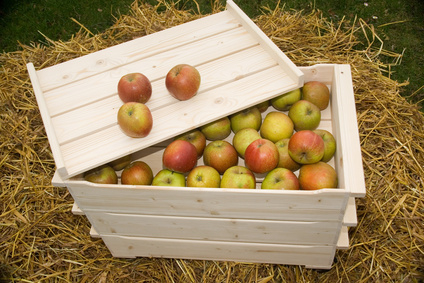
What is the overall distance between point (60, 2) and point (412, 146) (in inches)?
160

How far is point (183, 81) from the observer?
2.31 metres

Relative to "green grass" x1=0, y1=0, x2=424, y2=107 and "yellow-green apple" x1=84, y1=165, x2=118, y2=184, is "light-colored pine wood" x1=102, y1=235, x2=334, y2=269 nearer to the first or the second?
"yellow-green apple" x1=84, y1=165, x2=118, y2=184

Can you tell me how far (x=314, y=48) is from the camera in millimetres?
3812

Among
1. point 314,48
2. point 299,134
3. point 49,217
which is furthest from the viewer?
point 314,48

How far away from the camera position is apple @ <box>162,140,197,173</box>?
236 centimetres

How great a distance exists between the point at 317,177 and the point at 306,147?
0.17m

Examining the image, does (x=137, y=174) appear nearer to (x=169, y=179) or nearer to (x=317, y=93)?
(x=169, y=179)

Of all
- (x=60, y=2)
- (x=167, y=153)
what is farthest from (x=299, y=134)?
(x=60, y=2)

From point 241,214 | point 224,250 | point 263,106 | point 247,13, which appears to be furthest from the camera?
point 247,13

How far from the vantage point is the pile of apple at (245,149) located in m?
2.30

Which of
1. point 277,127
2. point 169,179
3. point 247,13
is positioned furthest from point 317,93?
point 247,13

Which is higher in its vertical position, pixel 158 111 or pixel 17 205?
pixel 158 111

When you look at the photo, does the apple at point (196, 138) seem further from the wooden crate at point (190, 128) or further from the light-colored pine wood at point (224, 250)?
the light-colored pine wood at point (224, 250)

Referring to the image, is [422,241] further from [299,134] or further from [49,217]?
[49,217]
